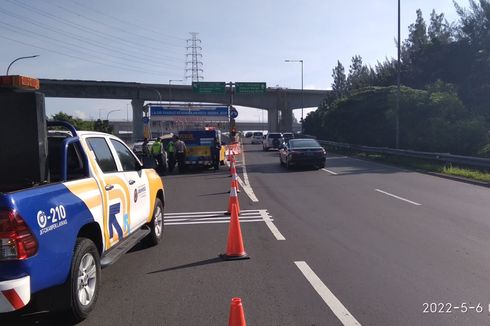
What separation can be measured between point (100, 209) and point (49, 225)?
49.9 inches

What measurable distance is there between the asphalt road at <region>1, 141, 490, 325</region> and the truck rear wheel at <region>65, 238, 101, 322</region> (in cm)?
17

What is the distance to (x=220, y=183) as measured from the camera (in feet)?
67.0

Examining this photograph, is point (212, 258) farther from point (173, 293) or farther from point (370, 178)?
point (370, 178)

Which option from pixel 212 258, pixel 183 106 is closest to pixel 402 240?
pixel 212 258

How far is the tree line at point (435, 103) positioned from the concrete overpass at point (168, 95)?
9751mm

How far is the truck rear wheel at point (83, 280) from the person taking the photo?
5113 mm

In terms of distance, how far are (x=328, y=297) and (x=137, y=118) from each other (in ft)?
219

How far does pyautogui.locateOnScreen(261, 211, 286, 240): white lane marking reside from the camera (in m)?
9.65

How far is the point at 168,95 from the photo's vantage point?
73500mm

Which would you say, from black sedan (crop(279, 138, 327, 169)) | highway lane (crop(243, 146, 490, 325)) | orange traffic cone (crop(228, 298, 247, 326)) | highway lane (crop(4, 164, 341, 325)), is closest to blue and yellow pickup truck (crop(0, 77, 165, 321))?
highway lane (crop(4, 164, 341, 325))
